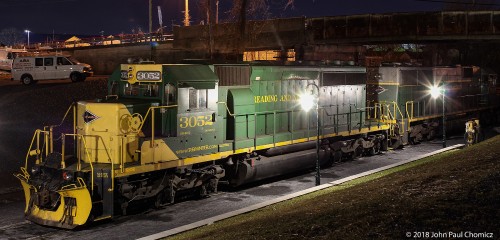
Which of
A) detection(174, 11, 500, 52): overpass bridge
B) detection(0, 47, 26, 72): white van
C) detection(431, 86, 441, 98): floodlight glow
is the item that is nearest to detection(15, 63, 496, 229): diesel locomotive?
detection(431, 86, 441, 98): floodlight glow

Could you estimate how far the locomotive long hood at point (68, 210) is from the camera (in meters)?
12.5

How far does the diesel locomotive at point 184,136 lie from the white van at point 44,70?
13.4m

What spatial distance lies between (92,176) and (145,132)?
6.12 ft

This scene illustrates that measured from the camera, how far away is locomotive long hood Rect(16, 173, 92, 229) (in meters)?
12.5

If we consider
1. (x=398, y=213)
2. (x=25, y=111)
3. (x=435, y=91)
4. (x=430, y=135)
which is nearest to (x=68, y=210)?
(x=398, y=213)

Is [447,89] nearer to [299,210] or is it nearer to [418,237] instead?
[299,210]

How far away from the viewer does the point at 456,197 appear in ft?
33.3

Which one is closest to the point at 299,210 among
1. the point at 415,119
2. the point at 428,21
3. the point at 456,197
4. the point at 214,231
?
the point at 214,231

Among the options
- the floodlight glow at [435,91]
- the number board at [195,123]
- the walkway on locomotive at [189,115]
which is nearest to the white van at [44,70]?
the walkway on locomotive at [189,115]

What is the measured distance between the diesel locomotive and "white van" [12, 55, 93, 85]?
13.4m

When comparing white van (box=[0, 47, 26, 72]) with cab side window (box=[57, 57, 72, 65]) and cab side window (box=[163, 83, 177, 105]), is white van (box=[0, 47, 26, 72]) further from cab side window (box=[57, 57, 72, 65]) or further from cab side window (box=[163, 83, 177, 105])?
cab side window (box=[163, 83, 177, 105])

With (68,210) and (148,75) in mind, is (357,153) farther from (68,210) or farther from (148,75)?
(68,210)

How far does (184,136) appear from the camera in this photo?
14.8 m

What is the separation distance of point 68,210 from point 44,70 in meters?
24.3
